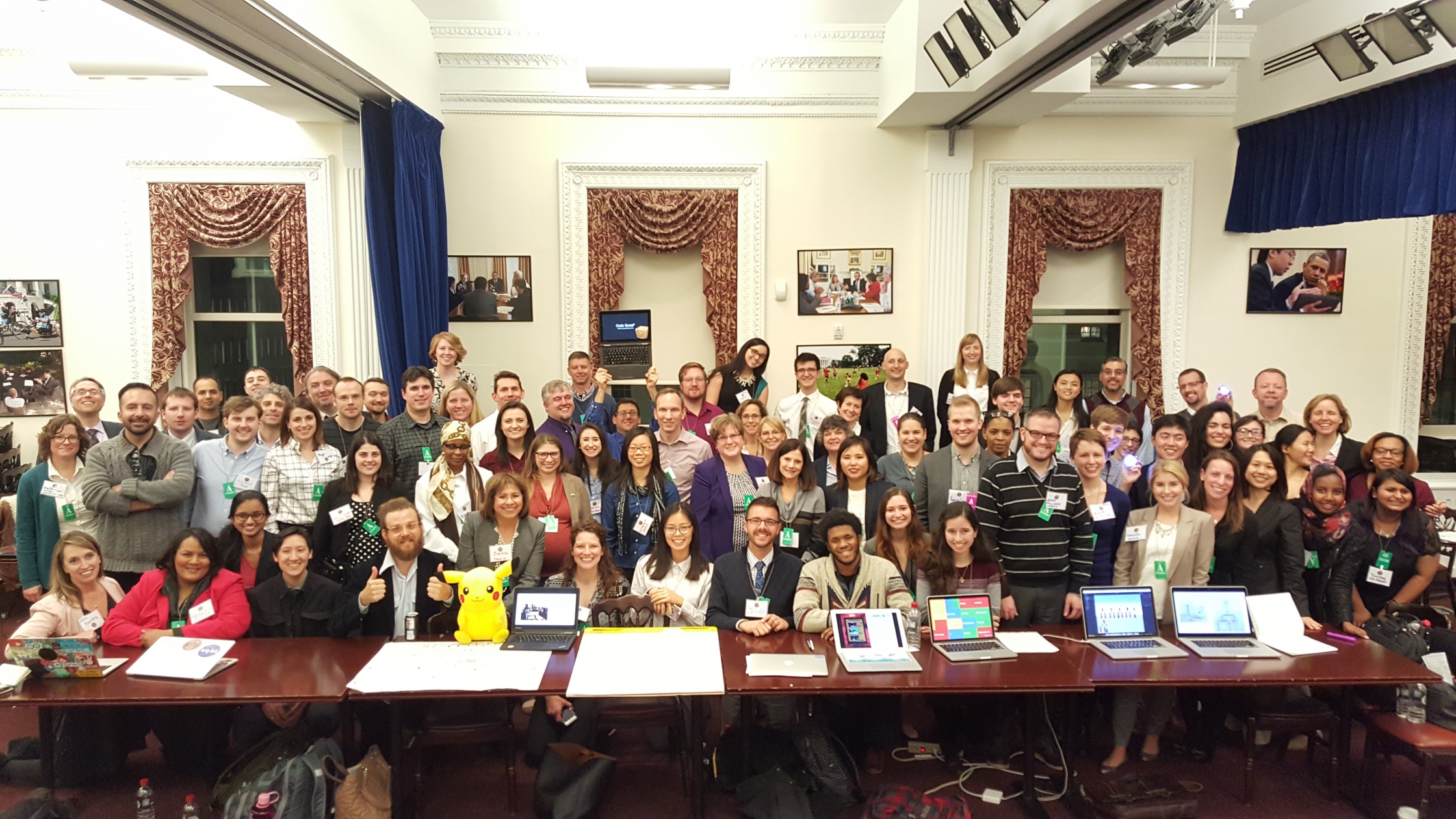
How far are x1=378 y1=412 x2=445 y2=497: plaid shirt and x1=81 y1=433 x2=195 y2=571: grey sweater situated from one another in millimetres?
939

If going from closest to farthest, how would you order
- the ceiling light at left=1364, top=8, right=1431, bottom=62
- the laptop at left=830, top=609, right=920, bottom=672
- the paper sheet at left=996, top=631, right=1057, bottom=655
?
the laptop at left=830, top=609, right=920, bottom=672
the paper sheet at left=996, top=631, right=1057, bottom=655
the ceiling light at left=1364, top=8, right=1431, bottom=62

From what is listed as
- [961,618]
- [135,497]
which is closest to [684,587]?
[961,618]

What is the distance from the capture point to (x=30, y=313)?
632cm

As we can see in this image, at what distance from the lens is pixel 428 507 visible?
13.2ft

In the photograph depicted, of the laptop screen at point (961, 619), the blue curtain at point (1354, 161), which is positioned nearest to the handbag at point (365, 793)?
the laptop screen at point (961, 619)

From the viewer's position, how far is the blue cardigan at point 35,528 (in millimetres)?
4039

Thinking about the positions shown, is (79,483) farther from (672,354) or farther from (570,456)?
(672,354)

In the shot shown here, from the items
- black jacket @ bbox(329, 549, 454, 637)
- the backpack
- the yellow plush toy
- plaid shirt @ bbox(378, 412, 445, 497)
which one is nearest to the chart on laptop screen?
the backpack

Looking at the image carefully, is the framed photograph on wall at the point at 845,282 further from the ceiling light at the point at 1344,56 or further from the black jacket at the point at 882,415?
the ceiling light at the point at 1344,56

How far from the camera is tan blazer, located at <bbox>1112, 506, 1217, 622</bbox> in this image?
3.68 m

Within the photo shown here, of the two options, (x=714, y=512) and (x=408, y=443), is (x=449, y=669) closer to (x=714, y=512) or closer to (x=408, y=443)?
(x=714, y=512)

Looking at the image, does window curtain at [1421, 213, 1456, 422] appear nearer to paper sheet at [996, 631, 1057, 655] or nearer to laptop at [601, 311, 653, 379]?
paper sheet at [996, 631, 1057, 655]

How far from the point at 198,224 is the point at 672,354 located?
3.85 m

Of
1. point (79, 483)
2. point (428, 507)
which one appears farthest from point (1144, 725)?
point (79, 483)
